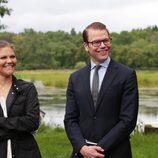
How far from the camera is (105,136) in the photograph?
13.1 ft

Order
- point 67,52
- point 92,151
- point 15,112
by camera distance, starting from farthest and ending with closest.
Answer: point 67,52 < point 15,112 < point 92,151

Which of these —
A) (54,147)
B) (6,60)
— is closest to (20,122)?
(6,60)

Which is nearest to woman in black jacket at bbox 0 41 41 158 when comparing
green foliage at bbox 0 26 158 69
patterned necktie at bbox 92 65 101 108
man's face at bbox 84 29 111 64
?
patterned necktie at bbox 92 65 101 108

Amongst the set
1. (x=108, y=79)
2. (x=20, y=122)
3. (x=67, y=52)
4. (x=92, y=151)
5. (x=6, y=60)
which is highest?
(x=6, y=60)

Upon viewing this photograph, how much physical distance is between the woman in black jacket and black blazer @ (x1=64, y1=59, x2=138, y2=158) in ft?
1.12

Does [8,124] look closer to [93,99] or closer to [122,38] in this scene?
[93,99]

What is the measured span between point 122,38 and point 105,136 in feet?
238

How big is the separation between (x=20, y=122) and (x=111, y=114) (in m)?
0.71

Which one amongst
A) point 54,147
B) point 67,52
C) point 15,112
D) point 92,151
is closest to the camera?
point 92,151

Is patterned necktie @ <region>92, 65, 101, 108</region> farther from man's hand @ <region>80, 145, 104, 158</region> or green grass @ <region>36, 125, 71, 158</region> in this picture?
green grass @ <region>36, 125, 71, 158</region>

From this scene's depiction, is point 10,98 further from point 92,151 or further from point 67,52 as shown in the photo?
point 67,52

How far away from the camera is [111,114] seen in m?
4.03

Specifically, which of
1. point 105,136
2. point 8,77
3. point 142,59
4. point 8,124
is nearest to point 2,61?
point 8,77

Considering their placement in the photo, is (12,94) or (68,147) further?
(68,147)
